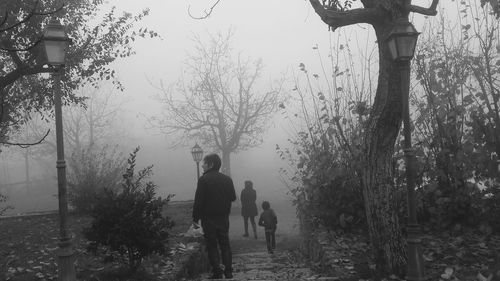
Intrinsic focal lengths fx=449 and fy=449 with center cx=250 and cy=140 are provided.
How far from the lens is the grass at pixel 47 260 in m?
6.40

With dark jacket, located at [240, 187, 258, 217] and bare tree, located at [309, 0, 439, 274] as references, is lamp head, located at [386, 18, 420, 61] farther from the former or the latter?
dark jacket, located at [240, 187, 258, 217]

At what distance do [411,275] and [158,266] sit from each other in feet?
13.1

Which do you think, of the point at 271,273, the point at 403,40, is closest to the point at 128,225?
the point at 271,273

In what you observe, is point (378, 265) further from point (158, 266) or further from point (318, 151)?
point (318, 151)

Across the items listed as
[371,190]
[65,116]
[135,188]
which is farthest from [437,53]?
[65,116]

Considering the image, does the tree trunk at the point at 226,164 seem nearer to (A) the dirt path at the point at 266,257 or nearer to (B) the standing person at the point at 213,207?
(A) the dirt path at the point at 266,257

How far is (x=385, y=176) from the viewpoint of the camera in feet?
18.8

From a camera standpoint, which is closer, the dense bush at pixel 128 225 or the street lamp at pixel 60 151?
the street lamp at pixel 60 151

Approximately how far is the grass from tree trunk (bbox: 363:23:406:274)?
3176mm

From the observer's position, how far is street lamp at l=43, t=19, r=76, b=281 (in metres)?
5.73

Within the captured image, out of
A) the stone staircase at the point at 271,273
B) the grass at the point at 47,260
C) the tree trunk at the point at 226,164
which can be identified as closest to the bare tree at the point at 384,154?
the stone staircase at the point at 271,273

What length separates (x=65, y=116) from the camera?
148 feet

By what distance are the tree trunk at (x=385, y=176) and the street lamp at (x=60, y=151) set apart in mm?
3920

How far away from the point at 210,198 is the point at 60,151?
7.06ft
